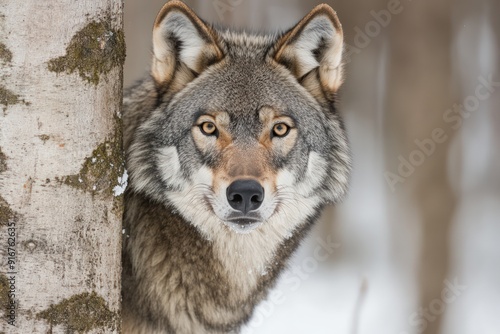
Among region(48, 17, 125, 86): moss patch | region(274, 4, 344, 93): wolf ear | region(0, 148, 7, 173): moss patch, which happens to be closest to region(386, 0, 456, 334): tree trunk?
region(274, 4, 344, 93): wolf ear

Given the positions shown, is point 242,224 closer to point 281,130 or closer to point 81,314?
point 281,130

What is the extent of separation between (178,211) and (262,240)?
518 millimetres

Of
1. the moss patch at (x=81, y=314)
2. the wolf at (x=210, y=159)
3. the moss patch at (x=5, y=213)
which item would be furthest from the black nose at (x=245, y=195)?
the moss patch at (x=5, y=213)

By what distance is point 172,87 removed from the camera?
3.65 m

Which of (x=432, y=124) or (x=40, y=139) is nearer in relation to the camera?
(x=40, y=139)

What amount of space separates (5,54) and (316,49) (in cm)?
183

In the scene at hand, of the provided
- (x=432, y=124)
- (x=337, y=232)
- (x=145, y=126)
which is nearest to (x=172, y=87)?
(x=145, y=126)

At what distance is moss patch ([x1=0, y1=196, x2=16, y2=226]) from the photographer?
8.09 ft

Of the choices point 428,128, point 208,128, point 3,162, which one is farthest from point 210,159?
point 428,128

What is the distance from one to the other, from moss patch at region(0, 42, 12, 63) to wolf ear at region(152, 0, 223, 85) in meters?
0.99

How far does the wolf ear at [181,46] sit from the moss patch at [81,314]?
1.41 metres

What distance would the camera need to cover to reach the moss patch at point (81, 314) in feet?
8.39

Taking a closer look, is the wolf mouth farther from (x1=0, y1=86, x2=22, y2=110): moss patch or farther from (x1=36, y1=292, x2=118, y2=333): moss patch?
(x1=0, y1=86, x2=22, y2=110): moss patch

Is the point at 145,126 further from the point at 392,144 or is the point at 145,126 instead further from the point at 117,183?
the point at 392,144
